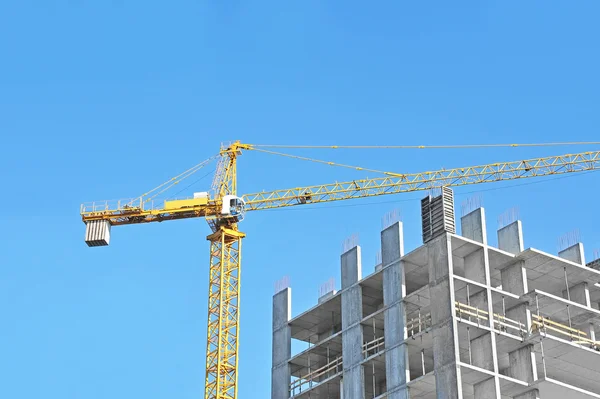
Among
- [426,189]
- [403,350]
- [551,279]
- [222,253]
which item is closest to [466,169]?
[426,189]

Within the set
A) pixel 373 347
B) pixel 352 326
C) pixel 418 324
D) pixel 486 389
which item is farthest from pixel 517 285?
pixel 352 326

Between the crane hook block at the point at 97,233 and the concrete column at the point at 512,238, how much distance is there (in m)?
39.7

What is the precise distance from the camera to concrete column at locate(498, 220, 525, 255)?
7700 centimetres

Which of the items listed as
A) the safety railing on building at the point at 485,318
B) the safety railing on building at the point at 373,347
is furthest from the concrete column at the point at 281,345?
the safety railing on building at the point at 485,318

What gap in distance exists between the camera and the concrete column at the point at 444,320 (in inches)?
2753

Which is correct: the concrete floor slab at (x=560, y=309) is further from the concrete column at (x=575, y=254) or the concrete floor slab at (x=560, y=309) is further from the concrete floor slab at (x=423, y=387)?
the concrete floor slab at (x=423, y=387)

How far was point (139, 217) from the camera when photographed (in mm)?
108188

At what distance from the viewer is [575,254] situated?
82.4 m

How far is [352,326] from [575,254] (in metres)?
15.9

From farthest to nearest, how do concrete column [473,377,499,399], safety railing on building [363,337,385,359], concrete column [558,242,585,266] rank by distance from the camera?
concrete column [558,242,585,266] < safety railing on building [363,337,385,359] < concrete column [473,377,499,399]

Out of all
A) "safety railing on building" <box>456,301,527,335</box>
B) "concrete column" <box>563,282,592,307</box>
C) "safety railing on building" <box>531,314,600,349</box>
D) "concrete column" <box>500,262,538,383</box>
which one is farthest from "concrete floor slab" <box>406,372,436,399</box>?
"concrete column" <box>563,282,592,307</box>

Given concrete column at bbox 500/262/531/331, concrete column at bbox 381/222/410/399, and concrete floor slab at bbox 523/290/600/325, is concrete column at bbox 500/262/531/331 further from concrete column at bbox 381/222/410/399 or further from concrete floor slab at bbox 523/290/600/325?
concrete column at bbox 381/222/410/399

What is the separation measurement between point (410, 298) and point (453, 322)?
15.2ft

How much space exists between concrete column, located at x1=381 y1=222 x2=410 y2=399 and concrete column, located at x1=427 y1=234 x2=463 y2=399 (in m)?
2.28
